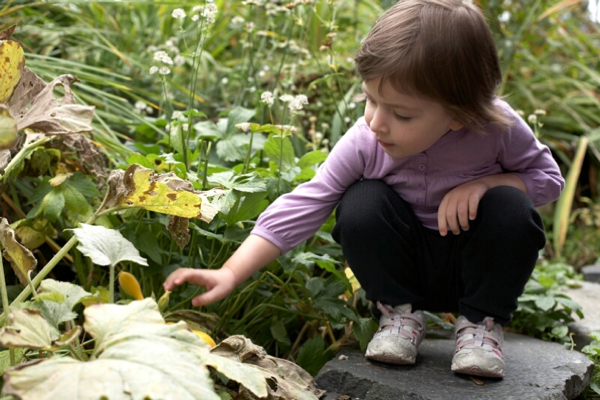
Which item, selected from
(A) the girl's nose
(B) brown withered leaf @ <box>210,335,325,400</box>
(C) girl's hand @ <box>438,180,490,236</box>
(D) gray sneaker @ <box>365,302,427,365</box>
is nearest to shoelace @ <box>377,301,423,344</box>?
(D) gray sneaker @ <box>365,302,427,365</box>

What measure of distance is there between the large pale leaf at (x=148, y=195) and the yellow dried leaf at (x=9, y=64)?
0.25 m

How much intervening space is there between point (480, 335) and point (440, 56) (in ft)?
2.10

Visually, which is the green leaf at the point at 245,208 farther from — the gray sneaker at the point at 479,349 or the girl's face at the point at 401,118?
the gray sneaker at the point at 479,349

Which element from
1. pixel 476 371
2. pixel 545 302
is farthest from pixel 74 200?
pixel 545 302

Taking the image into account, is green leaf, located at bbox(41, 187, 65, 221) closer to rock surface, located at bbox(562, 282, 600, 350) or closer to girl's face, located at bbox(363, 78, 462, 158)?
girl's face, located at bbox(363, 78, 462, 158)

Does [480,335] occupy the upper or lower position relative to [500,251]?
lower

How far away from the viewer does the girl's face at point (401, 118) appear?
145cm

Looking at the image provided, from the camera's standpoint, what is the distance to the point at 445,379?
1.50 meters

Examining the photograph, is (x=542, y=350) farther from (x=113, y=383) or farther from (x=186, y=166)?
(x=113, y=383)

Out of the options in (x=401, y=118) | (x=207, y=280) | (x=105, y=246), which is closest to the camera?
(x=105, y=246)

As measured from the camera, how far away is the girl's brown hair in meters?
1.43

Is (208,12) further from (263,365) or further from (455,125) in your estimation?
(263,365)

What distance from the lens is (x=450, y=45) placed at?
1442 mm

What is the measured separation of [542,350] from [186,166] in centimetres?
106
